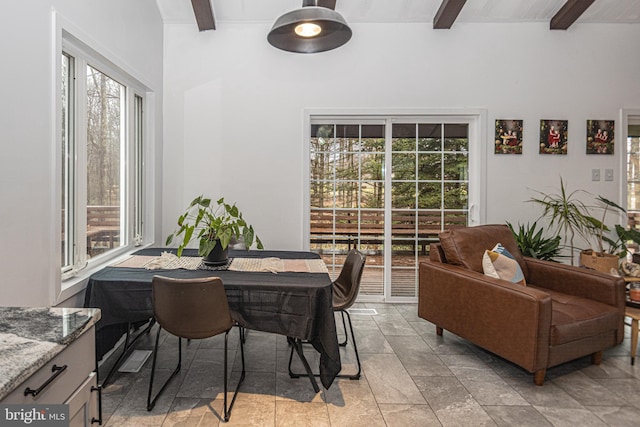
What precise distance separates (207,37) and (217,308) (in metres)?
3.12

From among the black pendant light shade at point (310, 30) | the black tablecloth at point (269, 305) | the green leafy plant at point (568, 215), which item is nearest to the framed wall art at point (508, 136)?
the green leafy plant at point (568, 215)

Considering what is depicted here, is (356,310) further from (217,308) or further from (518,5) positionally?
(518,5)

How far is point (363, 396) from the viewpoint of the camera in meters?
2.21

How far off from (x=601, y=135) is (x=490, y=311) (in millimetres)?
2737

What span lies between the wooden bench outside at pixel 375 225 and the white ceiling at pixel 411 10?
2.07 m

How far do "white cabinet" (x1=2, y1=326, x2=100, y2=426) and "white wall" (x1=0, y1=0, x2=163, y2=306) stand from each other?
38.2 inches

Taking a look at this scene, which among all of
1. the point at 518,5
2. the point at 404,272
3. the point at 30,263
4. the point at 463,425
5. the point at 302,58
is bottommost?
the point at 463,425

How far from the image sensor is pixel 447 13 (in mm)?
3604

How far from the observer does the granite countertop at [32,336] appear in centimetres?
85

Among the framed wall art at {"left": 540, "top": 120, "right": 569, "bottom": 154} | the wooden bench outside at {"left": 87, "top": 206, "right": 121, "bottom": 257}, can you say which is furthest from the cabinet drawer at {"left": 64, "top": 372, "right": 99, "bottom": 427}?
the framed wall art at {"left": 540, "top": 120, "right": 569, "bottom": 154}

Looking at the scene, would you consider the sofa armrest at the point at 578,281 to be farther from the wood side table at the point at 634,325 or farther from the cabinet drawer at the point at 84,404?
the cabinet drawer at the point at 84,404

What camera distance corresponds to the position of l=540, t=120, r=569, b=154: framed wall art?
3.88 metres

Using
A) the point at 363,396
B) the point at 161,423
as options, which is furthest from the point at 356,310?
the point at 161,423

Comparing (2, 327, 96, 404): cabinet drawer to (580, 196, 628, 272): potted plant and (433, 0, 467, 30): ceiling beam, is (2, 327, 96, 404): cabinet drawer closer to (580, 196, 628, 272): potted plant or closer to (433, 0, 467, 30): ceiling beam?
(433, 0, 467, 30): ceiling beam
